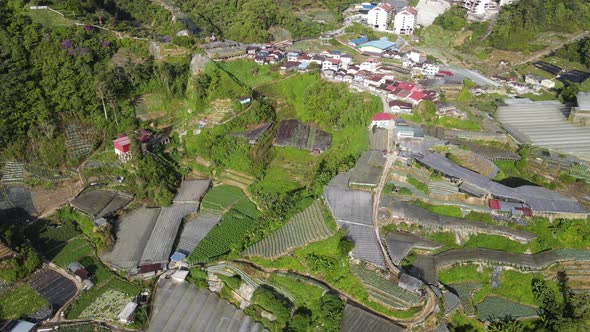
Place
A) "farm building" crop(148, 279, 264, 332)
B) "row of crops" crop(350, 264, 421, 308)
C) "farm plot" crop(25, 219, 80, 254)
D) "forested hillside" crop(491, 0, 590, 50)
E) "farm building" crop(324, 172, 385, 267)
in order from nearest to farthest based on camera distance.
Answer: "row of crops" crop(350, 264, 421, 308)
"farm building" crop(148, 279, 264, 332)
"farm building" crop(324, 172, 385, 267)
"farm plot" crop(25, 219, 80, 254)
"forested hillside" crop(491, 0, 590, 50)

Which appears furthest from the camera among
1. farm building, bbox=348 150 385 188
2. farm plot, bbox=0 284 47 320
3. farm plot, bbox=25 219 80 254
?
farm building, bbox=348 150 385 188

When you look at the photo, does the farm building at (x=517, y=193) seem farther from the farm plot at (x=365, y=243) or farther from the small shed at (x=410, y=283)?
the small shed at (x=410, y=283)

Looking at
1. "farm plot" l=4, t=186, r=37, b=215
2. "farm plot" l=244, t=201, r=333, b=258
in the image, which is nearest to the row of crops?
"farm plot" l=244, t=201, r=333, b=258

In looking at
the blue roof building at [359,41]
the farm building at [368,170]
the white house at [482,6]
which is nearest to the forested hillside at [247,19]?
the blue roof building at [359,41]

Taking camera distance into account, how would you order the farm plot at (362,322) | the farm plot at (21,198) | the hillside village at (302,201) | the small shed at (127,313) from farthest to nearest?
the farm plot at (21,198) → the hillside village at (302,201) → the small shed at (127,313) → the farm plot at (362,322)

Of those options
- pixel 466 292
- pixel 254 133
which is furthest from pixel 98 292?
pixel 466 292

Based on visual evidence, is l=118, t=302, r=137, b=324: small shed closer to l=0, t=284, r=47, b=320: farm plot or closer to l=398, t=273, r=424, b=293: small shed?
l=0, t=284, r=47, b=320: farm plot

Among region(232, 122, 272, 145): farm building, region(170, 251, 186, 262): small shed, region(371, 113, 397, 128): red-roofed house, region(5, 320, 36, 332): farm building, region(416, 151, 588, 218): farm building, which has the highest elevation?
region(371, 113, 397, 128): red-roofed house

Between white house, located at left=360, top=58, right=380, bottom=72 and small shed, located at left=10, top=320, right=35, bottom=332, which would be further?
white house, located at left=360, top=58, right=380, bottom=72

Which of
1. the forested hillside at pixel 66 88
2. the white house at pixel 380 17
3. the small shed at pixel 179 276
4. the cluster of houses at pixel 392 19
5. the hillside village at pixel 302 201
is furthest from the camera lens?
the white house at pixel 380 17
